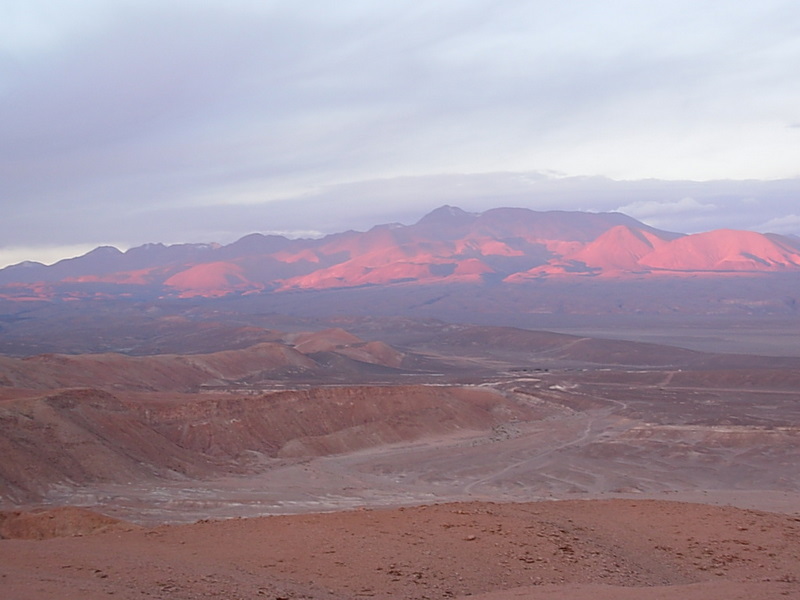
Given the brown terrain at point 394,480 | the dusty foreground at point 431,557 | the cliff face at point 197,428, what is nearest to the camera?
the dusty foreground at point 431,557

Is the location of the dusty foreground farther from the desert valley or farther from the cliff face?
the cliff face

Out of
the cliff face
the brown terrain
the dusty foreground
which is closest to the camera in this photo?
the dusty foreground

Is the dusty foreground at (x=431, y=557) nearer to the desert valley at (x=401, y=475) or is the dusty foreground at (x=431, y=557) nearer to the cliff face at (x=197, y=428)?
the desert valley at (x=401, y=475)

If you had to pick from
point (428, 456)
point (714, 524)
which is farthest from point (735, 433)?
point (714, 524)

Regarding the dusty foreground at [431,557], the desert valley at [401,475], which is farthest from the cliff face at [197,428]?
the dusty foreground at [431,557]

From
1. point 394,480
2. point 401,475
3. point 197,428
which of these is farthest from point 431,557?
point 197,428

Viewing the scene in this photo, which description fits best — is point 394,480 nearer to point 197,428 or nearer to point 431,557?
point 197,428

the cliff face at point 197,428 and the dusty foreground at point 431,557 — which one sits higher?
the dusty foreground at point 431,557

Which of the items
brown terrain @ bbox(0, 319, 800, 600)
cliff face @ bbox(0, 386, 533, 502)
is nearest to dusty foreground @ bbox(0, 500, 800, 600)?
brown terrain @ bbox(0, 319, 800, 600)
